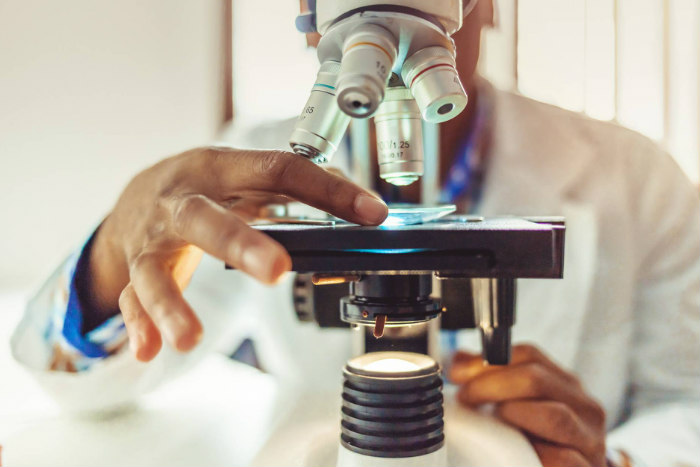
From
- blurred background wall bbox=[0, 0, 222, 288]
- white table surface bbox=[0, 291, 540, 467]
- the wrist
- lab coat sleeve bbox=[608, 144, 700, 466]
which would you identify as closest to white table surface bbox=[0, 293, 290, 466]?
white table surface bbox=[0, 291, 540, 467]

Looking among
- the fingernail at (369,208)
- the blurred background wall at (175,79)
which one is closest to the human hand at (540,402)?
the fingernail at (369,208)

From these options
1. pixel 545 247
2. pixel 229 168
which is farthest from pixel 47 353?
pixel 545 247

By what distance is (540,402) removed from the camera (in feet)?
2.01

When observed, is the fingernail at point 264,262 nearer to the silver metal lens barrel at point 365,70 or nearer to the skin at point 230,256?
the skin at point 230,256

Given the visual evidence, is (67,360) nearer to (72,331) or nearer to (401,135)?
(72,331)

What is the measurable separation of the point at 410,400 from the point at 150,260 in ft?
0.88

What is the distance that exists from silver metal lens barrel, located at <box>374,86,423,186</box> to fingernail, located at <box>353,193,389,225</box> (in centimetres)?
3

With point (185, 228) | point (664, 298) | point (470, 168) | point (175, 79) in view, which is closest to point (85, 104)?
point (175, 79)

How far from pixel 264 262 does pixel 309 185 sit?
133 millimetres

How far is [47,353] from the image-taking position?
763mm

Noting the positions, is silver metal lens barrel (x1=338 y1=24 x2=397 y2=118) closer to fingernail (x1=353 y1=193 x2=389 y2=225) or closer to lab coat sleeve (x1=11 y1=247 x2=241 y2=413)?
fingernail (x1=353 y1=193 x2=389 y2=225)

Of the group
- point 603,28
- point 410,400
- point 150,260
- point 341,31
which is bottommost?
point 410,400

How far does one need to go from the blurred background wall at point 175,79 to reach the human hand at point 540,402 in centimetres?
65

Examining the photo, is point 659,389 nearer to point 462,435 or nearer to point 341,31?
point 462,435
